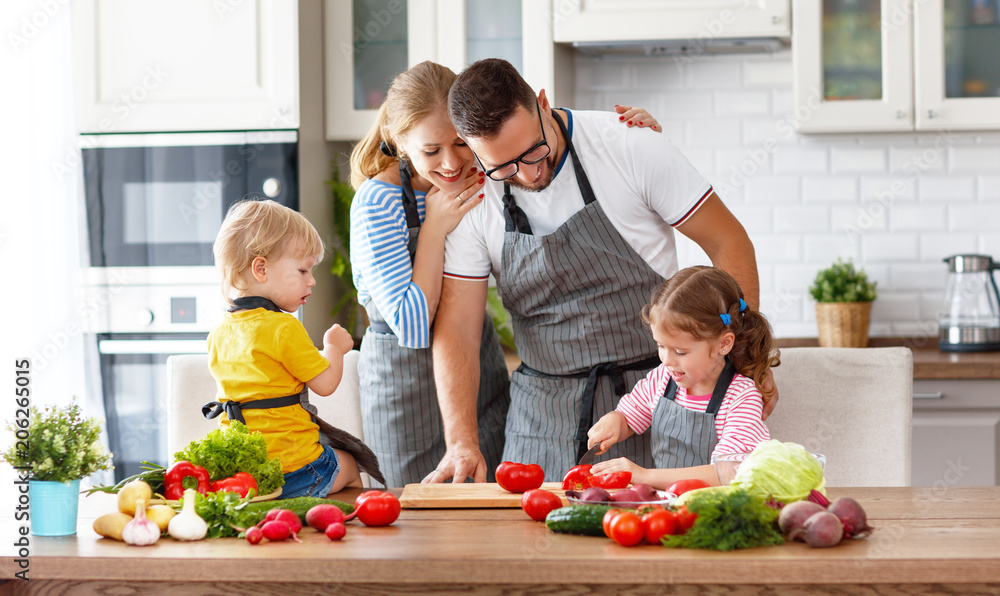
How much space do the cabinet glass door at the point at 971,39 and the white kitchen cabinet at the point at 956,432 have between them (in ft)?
3.52

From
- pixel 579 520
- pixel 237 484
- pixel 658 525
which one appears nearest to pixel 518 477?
pixel 579 520

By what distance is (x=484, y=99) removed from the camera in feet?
5.63

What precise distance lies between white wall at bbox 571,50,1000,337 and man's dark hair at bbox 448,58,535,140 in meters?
1.90

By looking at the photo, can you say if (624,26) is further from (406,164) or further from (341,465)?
(341,465)

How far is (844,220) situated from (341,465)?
2518mm

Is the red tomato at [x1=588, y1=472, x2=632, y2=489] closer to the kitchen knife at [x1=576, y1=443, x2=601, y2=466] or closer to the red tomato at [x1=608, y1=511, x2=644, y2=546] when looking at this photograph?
the red tomato at [x1=608, y1=511, x2=644, y2=546]

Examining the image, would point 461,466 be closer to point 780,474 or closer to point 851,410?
point 780,474

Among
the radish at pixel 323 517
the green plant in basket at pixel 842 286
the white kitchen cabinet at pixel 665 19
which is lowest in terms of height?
the radish at pixel 323 517

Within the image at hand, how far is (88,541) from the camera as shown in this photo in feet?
4.13

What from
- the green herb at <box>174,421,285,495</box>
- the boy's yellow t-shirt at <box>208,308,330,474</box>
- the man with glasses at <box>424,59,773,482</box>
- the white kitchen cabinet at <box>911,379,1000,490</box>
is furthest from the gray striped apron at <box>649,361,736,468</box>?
the white kitchen cabinet at <box>911,379,1000,490</box>

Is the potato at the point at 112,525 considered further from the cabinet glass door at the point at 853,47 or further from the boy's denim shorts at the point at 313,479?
the cabinet glass door at the point at 853,47

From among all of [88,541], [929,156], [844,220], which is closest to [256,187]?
[88,541]

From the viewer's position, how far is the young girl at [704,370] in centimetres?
165

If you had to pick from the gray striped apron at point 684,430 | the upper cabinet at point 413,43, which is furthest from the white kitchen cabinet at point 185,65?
the gray striped apron at point 684,430
